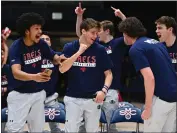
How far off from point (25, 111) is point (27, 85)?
308 mm

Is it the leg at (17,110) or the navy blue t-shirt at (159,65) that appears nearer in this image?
the navy blue t-shirt at (159,65)

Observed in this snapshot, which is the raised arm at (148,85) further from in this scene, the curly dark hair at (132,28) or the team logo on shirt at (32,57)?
the team logo on shirt at (32,57)

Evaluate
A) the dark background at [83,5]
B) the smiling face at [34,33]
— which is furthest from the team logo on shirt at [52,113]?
the dark background at [83,5]

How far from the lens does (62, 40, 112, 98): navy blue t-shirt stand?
4.68 m

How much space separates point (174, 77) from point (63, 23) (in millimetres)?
7063

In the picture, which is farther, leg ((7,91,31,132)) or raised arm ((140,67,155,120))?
leg ((7,91,31,132))

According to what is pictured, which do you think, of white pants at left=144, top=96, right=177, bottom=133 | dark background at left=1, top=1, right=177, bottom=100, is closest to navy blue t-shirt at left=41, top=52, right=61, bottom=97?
white pants at left=144, top=96, right=177, bottom=133

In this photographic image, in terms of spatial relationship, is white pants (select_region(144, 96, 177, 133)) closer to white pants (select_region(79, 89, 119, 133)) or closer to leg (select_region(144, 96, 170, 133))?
leg (select_region(144, 96, 170, 133))

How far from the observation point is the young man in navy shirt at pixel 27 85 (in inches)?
182

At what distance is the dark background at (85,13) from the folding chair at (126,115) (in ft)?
12.6

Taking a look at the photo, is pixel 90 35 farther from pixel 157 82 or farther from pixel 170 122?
pixel 170 122

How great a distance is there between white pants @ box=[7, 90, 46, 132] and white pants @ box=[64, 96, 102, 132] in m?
0.34

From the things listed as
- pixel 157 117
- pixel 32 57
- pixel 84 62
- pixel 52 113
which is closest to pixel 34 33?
pixel 32 57

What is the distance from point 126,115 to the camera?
5.62 metres
